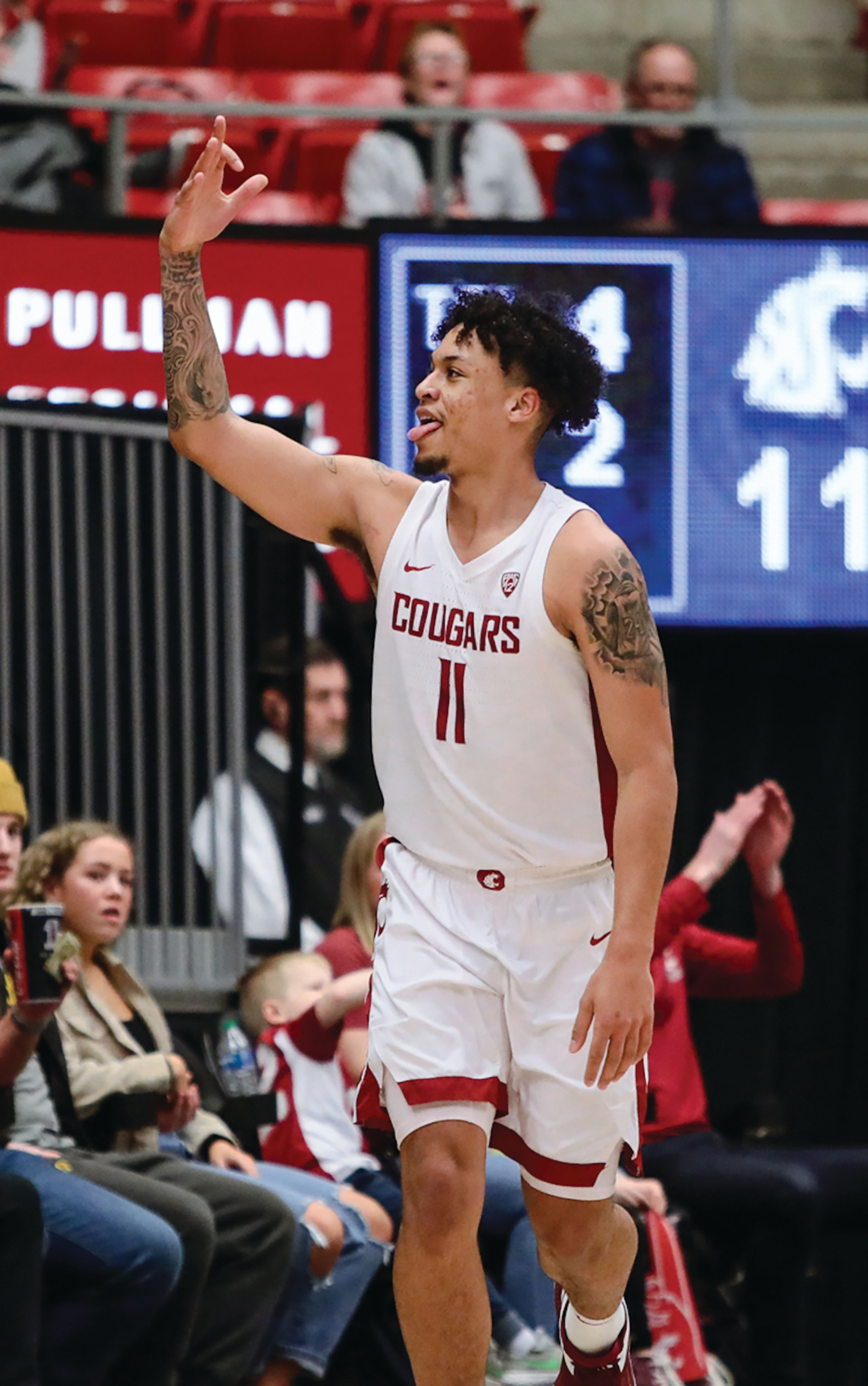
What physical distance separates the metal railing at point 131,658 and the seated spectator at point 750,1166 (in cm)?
131

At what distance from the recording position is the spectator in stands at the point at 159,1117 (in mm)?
4895

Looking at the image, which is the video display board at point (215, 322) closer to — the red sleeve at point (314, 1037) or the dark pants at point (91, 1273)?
the red sleeve at point (314, 1037)

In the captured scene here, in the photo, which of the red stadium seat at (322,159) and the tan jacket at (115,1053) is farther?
the red stadium seat at (322,159)

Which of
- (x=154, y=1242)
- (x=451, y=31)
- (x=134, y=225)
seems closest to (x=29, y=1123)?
(x=154, y=1242)

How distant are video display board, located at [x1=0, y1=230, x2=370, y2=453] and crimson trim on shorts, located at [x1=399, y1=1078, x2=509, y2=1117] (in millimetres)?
4146

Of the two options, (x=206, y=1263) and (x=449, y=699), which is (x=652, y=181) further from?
(x=449, y=699)

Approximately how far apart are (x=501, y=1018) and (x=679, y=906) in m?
2.58

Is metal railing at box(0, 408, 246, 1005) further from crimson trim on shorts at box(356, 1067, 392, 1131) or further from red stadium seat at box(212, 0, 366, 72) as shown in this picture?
Result: red stadium seat at box(212, 0, 366, 72)

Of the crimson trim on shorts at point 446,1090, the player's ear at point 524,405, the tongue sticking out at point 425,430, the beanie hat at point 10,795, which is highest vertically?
the player's ear at point 524,405

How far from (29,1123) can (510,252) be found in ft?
12.2

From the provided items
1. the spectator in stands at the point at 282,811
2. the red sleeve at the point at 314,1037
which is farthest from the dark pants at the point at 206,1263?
the spectator in stands at the point at 282,811

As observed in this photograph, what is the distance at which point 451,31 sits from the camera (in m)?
8.31

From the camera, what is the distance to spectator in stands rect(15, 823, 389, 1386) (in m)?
4.89

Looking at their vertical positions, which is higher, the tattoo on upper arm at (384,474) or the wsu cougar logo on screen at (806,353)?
the wsu cougar logo on screen at (806,353)
